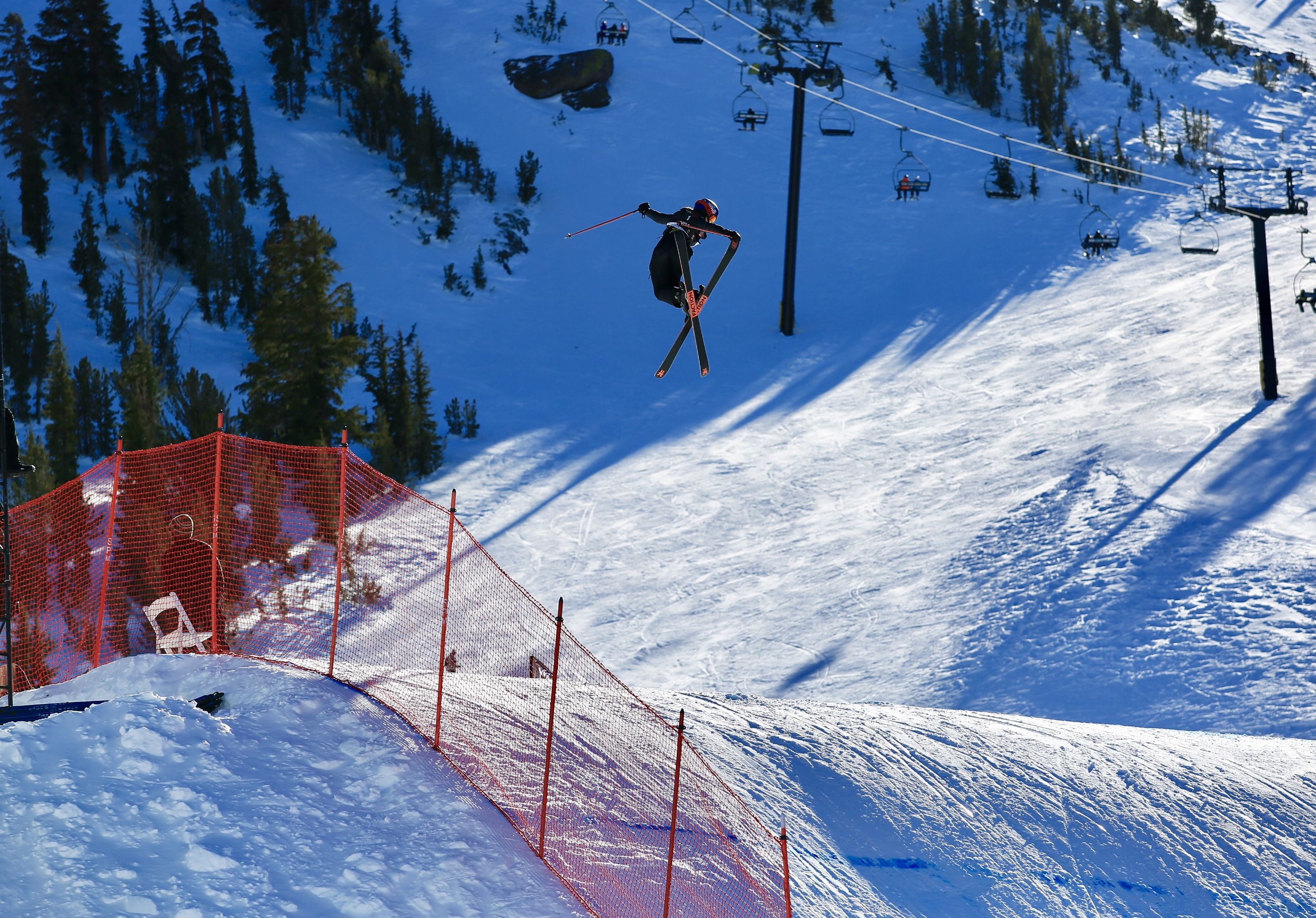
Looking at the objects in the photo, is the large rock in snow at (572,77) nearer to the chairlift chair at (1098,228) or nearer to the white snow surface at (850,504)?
the white snow surface at (850,504)

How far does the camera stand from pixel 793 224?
2694cm

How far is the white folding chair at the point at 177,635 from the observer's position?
952cm

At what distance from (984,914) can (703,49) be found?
3482 cm

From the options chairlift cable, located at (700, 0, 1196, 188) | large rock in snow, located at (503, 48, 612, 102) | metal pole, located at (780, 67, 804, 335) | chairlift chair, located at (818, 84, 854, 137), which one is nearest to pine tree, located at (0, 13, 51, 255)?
large rock in snow, located at (503, 48, 612, 102)

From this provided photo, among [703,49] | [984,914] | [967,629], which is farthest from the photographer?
[703,49]

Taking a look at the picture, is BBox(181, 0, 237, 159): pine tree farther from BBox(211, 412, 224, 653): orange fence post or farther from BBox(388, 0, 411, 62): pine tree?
BBox(211, 412, 224, 653): orange fence post

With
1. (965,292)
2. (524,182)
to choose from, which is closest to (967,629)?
(965,292)

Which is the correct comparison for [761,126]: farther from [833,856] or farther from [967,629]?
[833,856]

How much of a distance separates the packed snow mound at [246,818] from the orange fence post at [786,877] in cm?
122

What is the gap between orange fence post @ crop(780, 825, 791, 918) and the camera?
662cm

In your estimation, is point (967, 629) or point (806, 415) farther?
point (806, 415)

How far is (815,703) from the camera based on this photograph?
38.0ft

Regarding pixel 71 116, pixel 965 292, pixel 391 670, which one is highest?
pixel 71 116

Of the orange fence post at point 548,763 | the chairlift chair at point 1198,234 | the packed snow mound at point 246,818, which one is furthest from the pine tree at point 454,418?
the chairlift chair at point 1198,234
